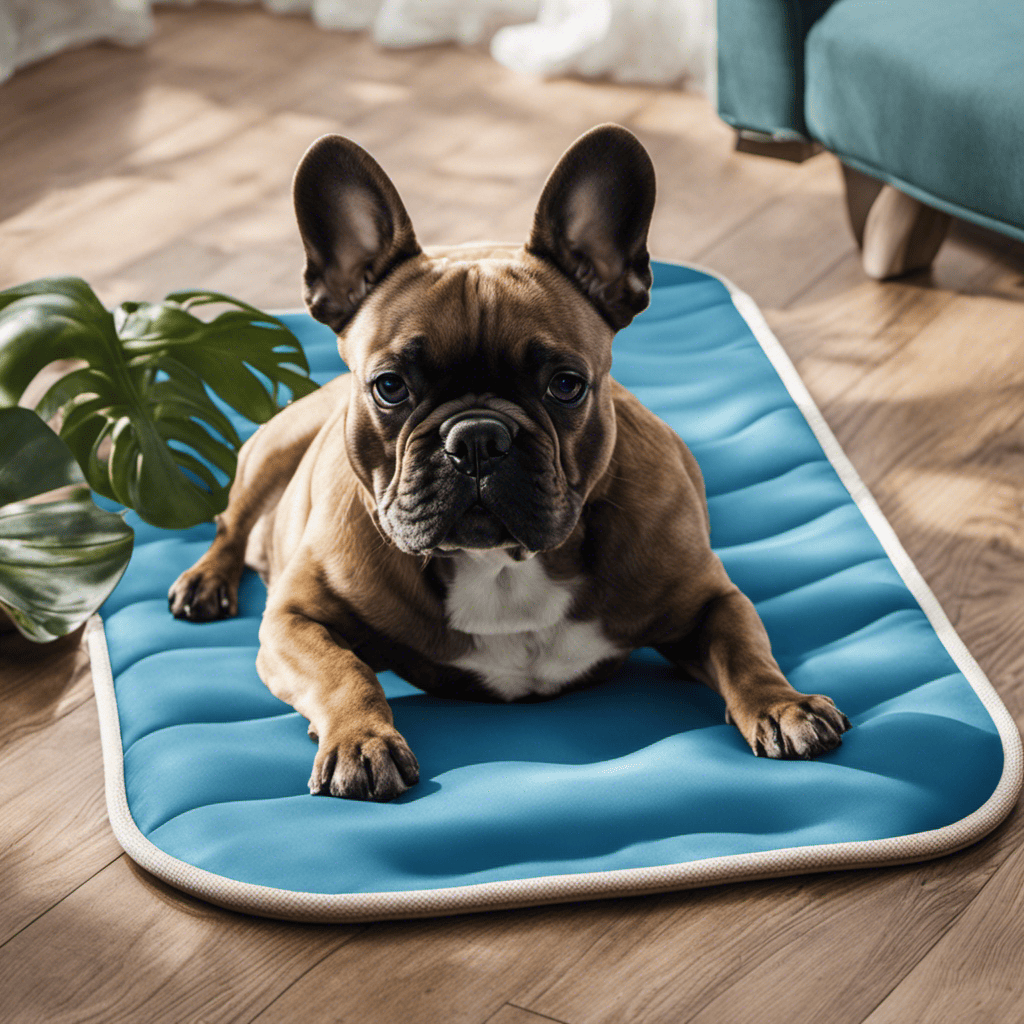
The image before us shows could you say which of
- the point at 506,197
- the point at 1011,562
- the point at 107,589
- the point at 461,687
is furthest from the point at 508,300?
the point at 506,197

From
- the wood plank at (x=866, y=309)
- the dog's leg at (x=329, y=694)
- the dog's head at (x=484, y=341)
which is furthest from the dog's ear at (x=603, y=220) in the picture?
the wood plank at (x=866, y=309)

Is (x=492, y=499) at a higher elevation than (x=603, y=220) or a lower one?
lower

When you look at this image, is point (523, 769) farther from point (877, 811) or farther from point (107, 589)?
point (107, 589)

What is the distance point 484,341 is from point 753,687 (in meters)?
0.65

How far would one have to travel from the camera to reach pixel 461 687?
7.06 feet

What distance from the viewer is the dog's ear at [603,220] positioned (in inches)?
75.7

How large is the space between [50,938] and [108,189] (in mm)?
3425

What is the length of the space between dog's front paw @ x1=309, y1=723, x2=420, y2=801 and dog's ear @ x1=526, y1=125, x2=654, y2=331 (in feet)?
2.39

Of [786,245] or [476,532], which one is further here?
[786,245]

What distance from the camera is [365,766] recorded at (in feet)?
6.09

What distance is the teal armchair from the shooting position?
2984 millimetres

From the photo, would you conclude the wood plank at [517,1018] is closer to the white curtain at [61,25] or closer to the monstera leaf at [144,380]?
the monstera leaf at [144,380]

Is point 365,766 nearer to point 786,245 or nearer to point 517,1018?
point 517,1018

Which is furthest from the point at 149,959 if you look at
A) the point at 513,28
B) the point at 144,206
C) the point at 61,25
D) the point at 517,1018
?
the point at 61,25
